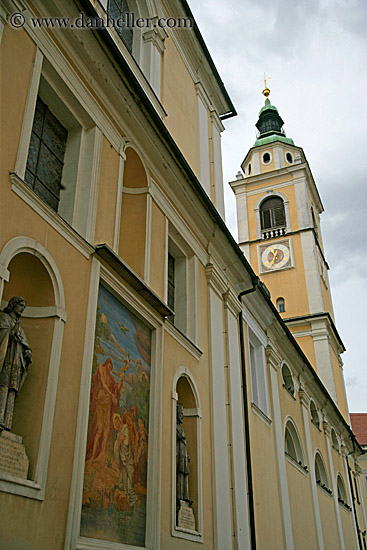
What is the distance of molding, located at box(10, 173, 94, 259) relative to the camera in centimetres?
663

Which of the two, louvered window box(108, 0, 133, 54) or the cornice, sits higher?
louvered window box(108, 0, 133, 54)

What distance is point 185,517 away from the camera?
9141mm

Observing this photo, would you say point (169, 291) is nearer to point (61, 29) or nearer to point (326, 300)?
point (61, 29)

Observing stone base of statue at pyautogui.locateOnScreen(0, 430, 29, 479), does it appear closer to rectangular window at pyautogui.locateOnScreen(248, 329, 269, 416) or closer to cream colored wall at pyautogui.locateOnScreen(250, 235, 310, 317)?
rectangular window at pyautogui.locateOnScreen(248, 329, 269, 416)

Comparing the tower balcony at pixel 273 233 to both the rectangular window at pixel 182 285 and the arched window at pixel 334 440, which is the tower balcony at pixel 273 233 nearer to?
the arched window at pixel 334 440

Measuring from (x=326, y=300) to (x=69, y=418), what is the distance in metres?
23.6

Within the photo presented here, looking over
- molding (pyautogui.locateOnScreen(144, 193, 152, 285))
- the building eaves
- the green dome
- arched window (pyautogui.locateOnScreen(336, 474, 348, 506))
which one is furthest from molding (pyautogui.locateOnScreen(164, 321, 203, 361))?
the green dome

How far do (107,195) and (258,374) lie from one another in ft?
27.0

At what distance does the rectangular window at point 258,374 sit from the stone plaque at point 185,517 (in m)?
5.58

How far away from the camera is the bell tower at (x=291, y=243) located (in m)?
27.1

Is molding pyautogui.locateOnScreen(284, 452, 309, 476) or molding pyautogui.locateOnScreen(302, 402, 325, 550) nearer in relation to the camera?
molding pyautogui.locateOnScreen(284, 452, 309, 476)

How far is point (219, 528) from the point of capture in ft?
33.2

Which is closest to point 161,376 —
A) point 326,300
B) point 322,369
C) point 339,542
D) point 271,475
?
point 271,475

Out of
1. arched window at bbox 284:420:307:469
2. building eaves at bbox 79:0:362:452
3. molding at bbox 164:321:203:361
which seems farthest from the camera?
arched window at bbox 284:420:307:469
